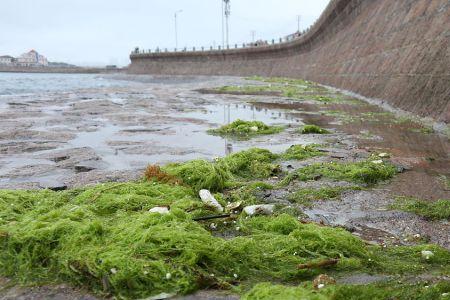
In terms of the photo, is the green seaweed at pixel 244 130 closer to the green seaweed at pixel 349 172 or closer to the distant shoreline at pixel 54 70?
the green seaweed at pixel 349 172

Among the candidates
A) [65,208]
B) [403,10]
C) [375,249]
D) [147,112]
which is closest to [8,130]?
[147,112]

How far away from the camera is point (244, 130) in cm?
1098

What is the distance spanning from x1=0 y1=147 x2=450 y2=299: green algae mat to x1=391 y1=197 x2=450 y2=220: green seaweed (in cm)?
109

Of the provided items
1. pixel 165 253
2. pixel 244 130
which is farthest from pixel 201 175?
pixel 244 130

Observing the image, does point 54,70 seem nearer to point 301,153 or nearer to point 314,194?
point 301,153

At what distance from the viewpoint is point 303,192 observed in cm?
550

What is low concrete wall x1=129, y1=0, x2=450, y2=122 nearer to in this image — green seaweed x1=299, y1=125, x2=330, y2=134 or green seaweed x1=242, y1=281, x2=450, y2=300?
green seaweed x1=299, y1=125, x2=330, y2=134

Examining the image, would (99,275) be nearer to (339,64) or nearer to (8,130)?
(8,130)

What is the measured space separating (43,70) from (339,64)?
112m

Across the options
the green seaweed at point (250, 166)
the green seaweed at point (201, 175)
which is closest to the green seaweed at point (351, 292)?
the green seaweed at point (201, 175)

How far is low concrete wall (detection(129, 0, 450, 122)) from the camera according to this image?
1165cm

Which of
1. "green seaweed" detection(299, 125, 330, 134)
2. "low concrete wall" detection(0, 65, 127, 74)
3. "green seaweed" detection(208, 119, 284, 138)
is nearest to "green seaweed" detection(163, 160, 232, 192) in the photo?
"green seaweed" detection(208, 119, 284, 138)

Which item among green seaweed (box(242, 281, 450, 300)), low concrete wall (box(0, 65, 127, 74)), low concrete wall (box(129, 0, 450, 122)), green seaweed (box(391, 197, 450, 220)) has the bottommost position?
low concrete wall (box(0, 65, 127, 74))

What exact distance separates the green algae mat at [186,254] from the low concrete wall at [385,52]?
742cm
